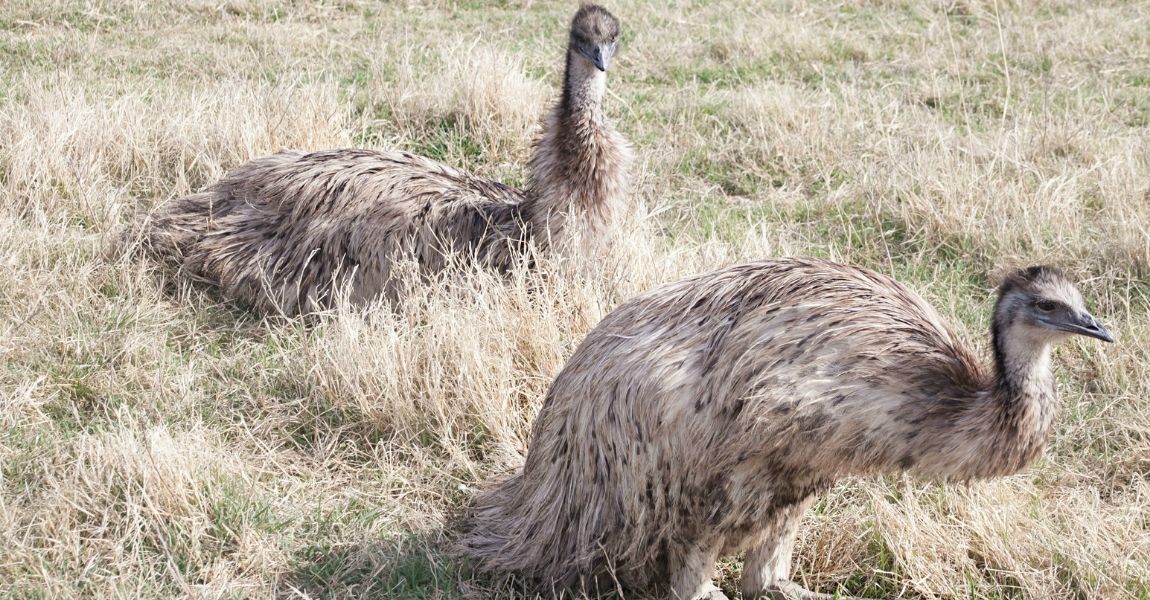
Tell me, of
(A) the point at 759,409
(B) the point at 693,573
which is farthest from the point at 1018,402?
(B) the point at 693,573

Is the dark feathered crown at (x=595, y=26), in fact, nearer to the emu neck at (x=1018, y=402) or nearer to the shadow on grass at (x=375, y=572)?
the shadow on grass at (x=375, y=572)

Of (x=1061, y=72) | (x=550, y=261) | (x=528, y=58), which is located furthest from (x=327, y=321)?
(x=1061, y=72)

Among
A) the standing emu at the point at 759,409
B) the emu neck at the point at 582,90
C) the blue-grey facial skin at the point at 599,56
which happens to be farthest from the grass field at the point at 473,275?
the blue-grey facial skin at the point at 599,56

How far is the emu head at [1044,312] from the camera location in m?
3.47

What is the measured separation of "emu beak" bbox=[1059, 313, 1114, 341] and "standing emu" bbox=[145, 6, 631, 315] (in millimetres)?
2416

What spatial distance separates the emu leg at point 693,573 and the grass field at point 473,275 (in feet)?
1.64

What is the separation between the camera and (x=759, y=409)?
3.40 metres

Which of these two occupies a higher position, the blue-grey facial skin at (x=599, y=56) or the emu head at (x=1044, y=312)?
the blue-grey facial skin at (x=599, y=56)

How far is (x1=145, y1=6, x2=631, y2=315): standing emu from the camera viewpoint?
5.64m

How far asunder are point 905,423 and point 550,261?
2.22 meters

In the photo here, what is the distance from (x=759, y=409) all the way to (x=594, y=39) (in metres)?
2.77

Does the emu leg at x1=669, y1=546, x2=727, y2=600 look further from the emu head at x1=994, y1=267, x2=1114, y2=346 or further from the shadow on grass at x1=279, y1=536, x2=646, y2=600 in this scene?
the emu head at x1=994, y1=267, x2=1114, y2=346

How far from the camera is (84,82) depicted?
815 cm

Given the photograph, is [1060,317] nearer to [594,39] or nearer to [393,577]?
[393,577]
